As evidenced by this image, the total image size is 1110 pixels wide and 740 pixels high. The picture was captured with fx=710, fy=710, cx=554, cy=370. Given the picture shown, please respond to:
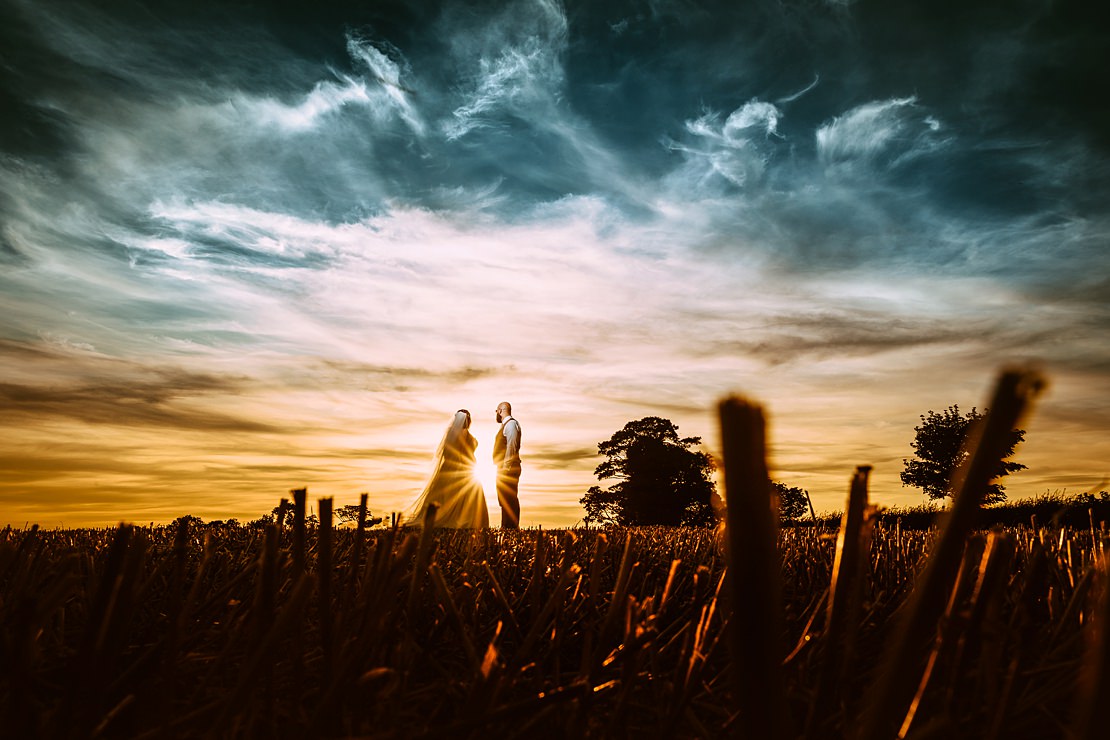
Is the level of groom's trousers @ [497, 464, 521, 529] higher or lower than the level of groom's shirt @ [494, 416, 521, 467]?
lower

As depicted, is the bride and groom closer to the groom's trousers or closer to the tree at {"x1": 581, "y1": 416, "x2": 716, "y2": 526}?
the groom's trousers

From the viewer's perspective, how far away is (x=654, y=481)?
39.0 meters

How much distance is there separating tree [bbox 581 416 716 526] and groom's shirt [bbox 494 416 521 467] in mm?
19695

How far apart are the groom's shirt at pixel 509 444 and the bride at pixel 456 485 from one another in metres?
0.67

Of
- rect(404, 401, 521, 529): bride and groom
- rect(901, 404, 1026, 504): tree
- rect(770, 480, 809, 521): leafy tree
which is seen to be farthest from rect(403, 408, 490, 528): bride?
rect(901, 404, 1026, 504): tree

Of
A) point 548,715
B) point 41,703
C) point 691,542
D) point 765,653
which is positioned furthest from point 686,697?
point 691,542

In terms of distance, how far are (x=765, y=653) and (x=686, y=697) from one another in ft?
2.09

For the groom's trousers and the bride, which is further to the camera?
the groom's trousers

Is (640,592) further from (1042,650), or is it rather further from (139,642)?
(139,642)

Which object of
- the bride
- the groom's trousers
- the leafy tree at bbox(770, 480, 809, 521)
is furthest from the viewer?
the leafy tree at bbox(770, 480, 809, 521)

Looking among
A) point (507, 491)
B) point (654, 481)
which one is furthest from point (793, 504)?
point (507, 491)

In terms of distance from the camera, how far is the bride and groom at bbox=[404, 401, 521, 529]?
16.6 meters

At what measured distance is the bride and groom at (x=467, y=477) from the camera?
1659cm

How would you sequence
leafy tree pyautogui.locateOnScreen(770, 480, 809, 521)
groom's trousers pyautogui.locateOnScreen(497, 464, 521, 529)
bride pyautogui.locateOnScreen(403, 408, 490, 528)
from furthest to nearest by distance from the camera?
leafy tree pyautogui.locateOnScreen(770, 480, 809, 521) < groom's trousers pyautogui.locateOnScreen(497, 464, 521, 529) < bride pyautogui.locateOnScreen(403, 408, 490, 528)
